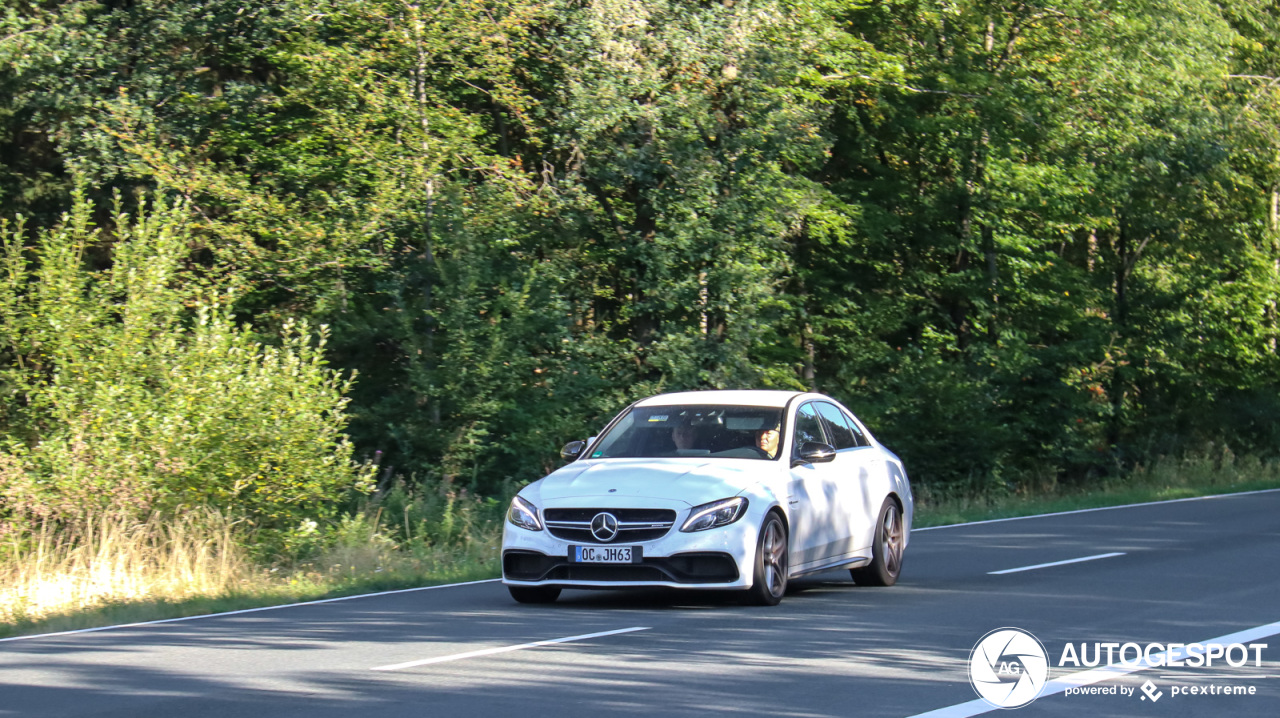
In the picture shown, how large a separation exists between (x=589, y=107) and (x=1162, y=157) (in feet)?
49.7

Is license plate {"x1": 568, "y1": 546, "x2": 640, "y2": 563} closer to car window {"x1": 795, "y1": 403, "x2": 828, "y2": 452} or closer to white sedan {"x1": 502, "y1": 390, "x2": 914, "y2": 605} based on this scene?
white sedan {"x1": 502, "y1": 390, "x2": 914, "y2": 605}

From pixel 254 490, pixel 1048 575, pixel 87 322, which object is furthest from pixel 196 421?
pixel 1048 575

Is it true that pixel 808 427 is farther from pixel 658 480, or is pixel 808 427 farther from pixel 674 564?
pixel 674 564

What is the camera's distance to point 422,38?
79.7 ft

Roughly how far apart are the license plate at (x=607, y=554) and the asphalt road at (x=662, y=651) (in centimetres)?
41

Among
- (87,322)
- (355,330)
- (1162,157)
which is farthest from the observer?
(1162,157)

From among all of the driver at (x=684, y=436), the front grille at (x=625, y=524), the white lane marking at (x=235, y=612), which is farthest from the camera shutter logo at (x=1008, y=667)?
the white lane marking at (x=235, y=612)

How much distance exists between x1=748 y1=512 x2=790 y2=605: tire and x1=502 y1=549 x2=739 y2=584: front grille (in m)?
0.25

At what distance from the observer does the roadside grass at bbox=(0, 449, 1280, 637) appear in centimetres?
1194

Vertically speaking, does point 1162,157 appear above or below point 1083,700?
above

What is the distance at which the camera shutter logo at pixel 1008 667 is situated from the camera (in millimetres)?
7316

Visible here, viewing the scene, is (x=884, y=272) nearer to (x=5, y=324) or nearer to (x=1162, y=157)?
(x=1162, y=157)

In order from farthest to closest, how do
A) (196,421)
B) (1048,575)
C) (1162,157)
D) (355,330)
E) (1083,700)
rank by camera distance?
(1162,157) → (355,330) → (196,421) → (1048,575) → (1083,700)

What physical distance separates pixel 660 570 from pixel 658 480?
684 millimetres
